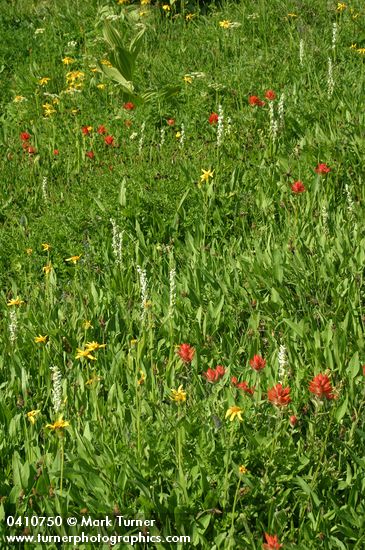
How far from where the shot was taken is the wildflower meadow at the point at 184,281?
276cm

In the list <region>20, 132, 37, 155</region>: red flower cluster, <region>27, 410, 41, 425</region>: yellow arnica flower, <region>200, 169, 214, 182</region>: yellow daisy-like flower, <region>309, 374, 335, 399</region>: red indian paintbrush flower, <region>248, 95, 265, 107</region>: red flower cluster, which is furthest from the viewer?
<region>20, 132, 37, 155</region>: red flower cluster

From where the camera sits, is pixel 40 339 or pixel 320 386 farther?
pixel 40 339

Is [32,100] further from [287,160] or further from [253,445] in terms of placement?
[253,445]

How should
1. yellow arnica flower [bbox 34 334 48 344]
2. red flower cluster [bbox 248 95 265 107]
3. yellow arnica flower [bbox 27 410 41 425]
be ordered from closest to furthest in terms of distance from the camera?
yellow arnica flower [bbox 27 410 41 425] → yellow arnica flower [bbox 34 334 48 344] → red flower cluster [bbox 248 95 265 107]

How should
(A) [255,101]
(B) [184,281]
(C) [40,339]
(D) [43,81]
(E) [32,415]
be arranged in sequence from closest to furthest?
(E) [32,415], (C) [40,339], (B) [184,281], (A) [255,101], (D) [43,81]

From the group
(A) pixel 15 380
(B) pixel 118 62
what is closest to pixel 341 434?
(A) pixel 15 380

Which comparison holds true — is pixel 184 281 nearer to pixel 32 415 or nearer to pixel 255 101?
pixel 32 415

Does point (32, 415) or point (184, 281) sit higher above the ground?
point (184, 281)

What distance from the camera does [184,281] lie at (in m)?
4.08

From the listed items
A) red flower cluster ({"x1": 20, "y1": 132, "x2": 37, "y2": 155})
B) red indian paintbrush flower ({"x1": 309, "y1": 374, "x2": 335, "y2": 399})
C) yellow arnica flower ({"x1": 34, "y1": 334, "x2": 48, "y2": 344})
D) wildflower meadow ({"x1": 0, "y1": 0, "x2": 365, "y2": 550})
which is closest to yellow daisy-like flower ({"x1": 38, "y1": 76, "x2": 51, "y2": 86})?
wildflower meadow ({"x1": 0, "y1": 0, "x2": 365, "y2": 550})

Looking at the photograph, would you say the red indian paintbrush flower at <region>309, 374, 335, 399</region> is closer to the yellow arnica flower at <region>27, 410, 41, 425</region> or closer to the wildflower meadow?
the wildflower meadow

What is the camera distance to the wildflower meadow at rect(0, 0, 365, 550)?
9.06 feet

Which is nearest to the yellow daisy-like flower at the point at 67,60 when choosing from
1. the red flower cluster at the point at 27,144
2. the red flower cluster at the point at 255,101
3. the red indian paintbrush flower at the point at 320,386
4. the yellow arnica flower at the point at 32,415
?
the red flower cluster at the point at 27,144

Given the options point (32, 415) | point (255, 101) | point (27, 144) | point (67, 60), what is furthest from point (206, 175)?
point (67, 60)
